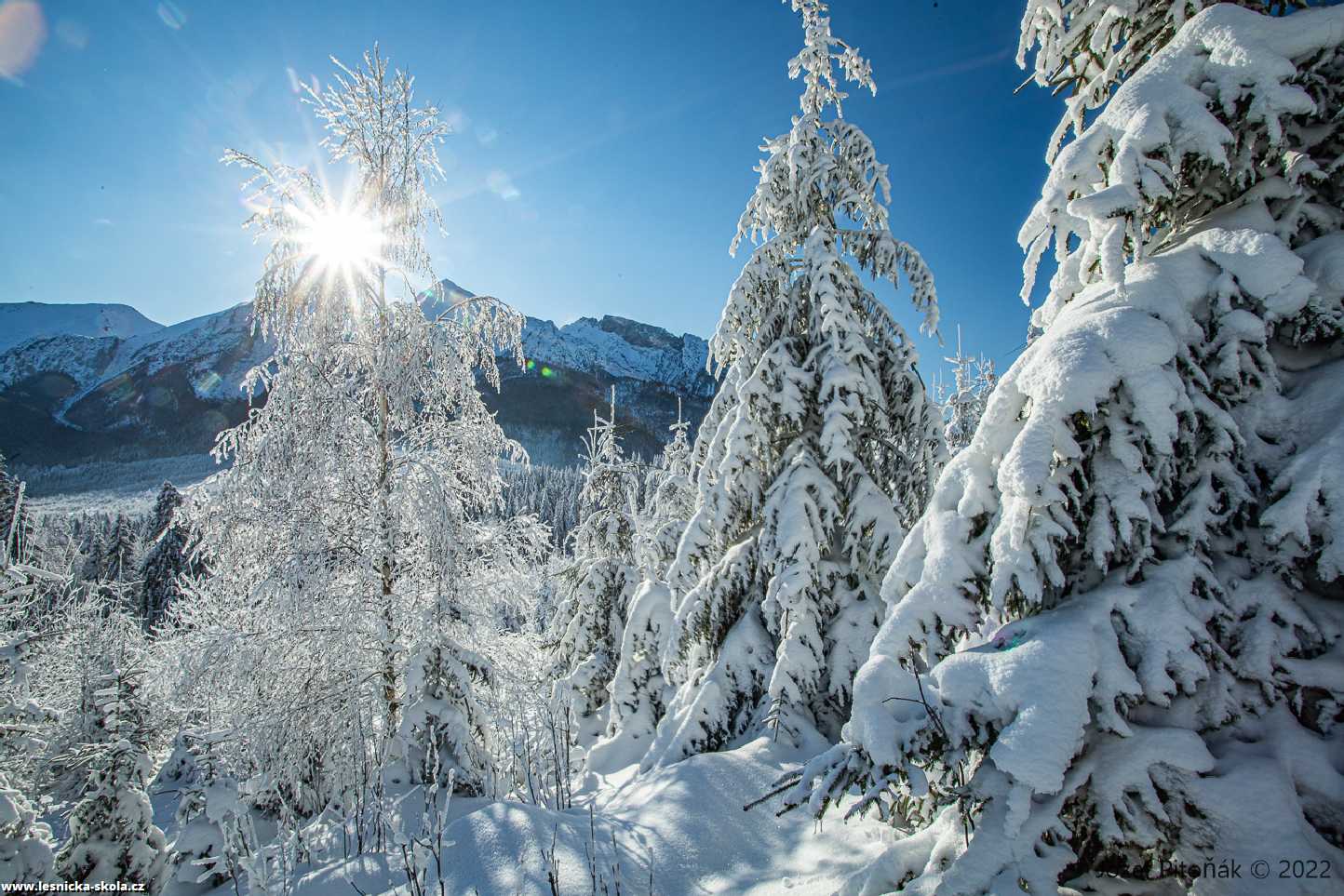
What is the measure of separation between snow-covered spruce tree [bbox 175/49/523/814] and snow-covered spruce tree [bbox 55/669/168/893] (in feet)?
3.13

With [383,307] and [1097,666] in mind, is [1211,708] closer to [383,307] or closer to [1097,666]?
[1097,666]

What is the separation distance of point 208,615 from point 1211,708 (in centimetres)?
1135

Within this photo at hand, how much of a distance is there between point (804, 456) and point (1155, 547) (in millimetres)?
3997

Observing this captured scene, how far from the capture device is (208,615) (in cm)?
850

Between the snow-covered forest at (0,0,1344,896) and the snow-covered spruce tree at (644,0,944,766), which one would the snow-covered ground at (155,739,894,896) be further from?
the snow-covered spruce tree at (644,0,944,766)

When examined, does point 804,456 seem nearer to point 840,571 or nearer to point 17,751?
point 840,571

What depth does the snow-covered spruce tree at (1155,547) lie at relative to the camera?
2.16 meters

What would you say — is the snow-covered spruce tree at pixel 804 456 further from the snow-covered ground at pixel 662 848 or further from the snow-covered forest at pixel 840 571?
the snow-covered ground at pixel 662 848

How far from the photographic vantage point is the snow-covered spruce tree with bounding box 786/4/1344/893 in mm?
2164

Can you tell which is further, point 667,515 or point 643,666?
point 667,515

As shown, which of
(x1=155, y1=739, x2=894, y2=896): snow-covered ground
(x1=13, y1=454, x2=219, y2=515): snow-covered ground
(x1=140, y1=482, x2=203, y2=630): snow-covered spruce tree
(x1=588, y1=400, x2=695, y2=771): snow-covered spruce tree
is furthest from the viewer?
(x1=13, y1=454, x2=219, y2=515): snow-covered ground

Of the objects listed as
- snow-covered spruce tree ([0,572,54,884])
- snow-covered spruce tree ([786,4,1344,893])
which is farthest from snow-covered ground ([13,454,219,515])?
snow-covered spruce tree ([786,4,1344,893])

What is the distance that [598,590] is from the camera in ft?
42.8

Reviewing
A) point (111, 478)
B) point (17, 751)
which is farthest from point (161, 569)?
point (111, 478)
